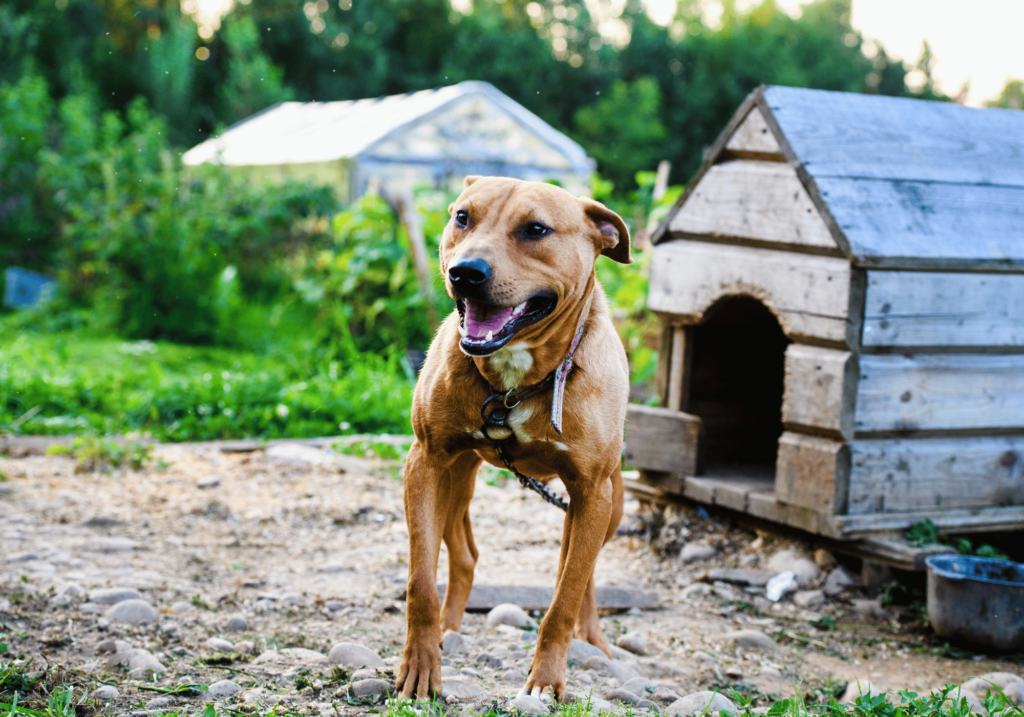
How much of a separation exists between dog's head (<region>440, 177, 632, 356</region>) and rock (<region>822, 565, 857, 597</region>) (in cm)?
259

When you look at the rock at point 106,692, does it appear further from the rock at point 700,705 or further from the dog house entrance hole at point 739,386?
the dog house entrance hole at point 739,386

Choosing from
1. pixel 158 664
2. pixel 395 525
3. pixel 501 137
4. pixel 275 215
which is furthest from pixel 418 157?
pixel 158 664

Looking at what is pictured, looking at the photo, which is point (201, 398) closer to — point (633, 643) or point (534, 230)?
point (633, 643)

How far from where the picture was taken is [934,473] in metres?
4.71

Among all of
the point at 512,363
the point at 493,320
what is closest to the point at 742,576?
the point at 512,363

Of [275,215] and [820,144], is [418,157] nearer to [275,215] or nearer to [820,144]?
[275,215]

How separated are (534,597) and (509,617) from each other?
0.95ft

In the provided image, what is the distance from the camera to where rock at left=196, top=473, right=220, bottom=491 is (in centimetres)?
608

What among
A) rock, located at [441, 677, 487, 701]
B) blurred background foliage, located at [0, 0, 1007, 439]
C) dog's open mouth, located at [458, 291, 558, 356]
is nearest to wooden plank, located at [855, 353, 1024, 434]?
dog's open mouth, located at [458, 291, 558, 356]

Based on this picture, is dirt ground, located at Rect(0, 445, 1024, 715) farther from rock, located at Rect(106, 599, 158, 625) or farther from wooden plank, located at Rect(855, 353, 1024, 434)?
wooden plank, located at Rect(855, 353, 1024, 434)

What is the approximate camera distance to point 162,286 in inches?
401

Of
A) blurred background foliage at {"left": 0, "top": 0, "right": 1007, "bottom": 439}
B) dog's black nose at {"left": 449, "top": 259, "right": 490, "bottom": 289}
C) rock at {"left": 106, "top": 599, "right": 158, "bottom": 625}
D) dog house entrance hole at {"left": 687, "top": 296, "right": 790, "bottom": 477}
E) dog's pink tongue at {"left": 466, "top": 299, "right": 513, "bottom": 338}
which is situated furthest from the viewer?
blurred background foliage at {"left": 0, "top": 0, "right": 1007, "bottom": 439}

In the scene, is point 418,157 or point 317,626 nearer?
point 317,626

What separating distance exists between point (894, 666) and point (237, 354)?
24.1 feet
